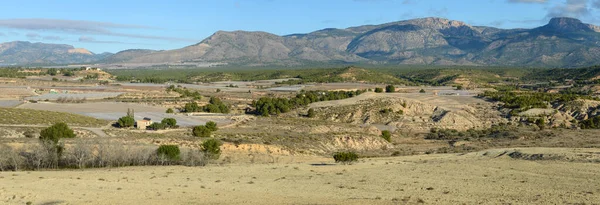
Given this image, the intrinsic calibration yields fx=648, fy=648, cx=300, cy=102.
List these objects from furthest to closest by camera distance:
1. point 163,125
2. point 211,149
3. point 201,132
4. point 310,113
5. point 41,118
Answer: point 310,113
point 41,118
point 163,125
point 201,132
point 211,149

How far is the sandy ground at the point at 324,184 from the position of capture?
2545 centimetres

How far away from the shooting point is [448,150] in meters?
52.0

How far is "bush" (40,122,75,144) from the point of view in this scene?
41.4 metres

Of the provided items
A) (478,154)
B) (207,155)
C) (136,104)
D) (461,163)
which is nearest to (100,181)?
(207,155)

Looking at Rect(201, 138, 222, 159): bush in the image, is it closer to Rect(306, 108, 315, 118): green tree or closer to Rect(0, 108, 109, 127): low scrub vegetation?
Rect(0, 108, 109, 127): low scrub vegetation

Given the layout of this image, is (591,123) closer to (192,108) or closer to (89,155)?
(192,108)

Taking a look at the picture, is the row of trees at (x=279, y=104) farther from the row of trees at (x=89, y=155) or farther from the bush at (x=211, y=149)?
the row of trees at (x=89, y=155)

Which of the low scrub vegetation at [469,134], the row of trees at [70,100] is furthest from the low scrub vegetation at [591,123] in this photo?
the row of trees at [70,100]

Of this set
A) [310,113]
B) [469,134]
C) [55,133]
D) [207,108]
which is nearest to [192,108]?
[207,108]

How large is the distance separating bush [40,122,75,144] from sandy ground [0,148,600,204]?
21.7 ft

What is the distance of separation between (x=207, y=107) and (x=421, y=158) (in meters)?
47.8

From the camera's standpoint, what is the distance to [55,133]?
42812mm

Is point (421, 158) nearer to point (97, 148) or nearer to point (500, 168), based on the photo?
point (500, 168)

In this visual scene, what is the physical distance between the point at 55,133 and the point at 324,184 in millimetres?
21452
